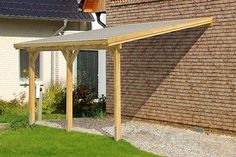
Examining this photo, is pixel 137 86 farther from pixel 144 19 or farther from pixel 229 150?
pixel 229 150

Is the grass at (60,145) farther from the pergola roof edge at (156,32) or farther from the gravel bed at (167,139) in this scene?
the pergola roof edge at (156,32)

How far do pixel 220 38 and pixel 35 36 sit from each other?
368 inches

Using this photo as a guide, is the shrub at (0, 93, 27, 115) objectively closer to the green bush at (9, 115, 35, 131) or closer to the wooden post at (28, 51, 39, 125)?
the green bush at (9, 115, 35, 131)

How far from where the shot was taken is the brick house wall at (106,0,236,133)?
13539 mm

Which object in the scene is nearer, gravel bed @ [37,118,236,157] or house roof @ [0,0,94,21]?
gravel bed @ [37,118,236,157]

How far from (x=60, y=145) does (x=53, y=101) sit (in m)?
7.64

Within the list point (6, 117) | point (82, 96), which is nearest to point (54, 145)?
point (6, 117)

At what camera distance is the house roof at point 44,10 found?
66.7 ft

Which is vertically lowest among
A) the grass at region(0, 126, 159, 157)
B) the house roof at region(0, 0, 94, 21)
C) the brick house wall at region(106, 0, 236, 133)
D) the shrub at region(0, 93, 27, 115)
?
the grass at region(0, 126, 159, 157)

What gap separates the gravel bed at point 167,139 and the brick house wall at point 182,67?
476mm

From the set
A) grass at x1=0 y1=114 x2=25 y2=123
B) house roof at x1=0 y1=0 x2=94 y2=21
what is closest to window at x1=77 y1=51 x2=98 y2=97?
house roof at x1=0 y1=0 x2=94 y2=21

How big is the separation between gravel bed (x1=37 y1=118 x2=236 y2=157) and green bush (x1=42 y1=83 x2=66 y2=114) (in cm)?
391

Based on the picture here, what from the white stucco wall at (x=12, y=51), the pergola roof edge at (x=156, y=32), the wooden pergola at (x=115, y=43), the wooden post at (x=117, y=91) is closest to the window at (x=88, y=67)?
the white stucco wall at (x=12, y=51)

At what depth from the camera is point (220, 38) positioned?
13617 millimetres
